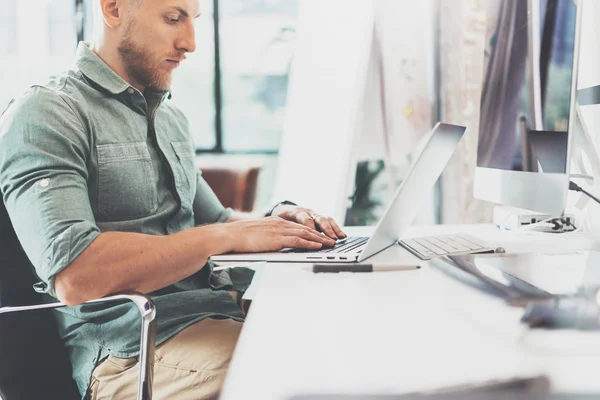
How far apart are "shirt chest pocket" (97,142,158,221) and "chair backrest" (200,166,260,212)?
90 cm

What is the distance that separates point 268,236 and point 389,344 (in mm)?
535

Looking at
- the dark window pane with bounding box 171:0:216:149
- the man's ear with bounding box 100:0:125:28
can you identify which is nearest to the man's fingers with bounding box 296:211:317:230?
the man's ear with bounding box 100:0:125:28

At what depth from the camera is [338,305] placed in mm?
700

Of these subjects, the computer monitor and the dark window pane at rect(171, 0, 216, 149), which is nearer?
the computer monitor

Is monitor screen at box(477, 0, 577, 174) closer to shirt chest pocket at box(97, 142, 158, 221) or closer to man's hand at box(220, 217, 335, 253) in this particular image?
man's hand at box(220, 217, 335, 253)

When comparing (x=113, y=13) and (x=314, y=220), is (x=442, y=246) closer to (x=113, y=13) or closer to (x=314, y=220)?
(x=314, y=220)

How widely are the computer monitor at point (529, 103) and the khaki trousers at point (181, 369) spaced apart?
62cm

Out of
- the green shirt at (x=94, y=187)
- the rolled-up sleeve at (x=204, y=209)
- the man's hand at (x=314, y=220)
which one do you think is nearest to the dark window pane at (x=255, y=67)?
the rolled-up sleeve at (x=204, y=209)

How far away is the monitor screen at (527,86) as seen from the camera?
1.00m

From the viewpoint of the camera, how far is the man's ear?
1278mm

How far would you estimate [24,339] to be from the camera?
99 cm

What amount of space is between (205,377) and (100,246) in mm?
268

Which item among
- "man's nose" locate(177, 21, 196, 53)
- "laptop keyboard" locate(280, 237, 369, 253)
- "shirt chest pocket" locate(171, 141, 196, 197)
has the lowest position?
"laptop keyboard" locate(280, 237, 369, 253)

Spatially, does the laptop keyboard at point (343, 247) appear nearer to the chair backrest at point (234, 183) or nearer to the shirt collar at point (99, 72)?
the shirt collar at point (99, 72)
